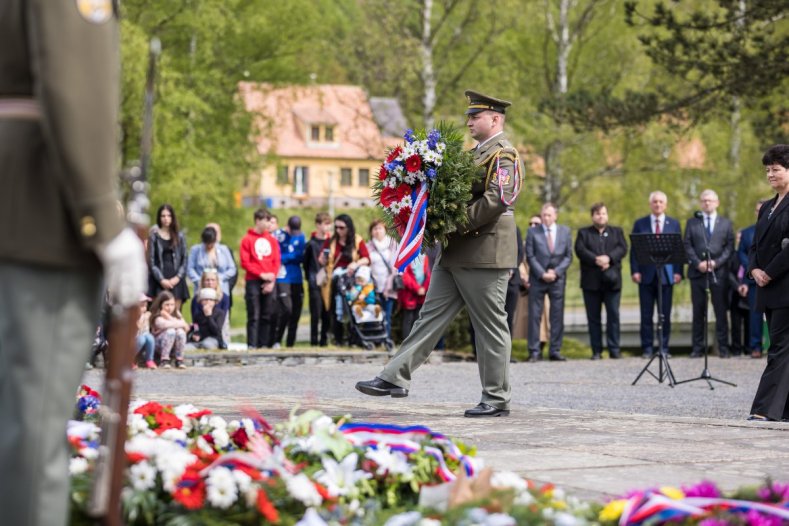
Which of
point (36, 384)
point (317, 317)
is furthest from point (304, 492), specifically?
point (317, 317)

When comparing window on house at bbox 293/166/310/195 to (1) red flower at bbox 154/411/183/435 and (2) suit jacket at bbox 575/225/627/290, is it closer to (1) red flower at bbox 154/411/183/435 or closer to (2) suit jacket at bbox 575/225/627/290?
(2) suit jacket at bbox 575/225/627/290

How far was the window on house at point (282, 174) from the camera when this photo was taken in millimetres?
42844

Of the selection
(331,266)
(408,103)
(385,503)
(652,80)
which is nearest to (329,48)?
(408,103)

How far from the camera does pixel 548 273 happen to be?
63.5ft

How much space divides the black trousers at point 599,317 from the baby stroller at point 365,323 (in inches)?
120

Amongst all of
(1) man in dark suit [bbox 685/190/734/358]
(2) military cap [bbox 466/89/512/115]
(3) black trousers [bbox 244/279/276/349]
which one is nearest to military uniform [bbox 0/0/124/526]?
(2) military cap [bbox 466/89/512/115]

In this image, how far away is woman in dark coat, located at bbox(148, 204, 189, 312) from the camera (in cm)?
1764

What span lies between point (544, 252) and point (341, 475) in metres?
14.9

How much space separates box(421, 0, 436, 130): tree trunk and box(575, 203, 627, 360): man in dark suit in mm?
14258

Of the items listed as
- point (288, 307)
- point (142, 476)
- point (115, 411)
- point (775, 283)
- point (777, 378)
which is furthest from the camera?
point (288, 307)

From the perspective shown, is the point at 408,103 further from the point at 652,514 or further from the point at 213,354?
the point at 652,514

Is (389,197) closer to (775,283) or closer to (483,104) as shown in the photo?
(483,104)

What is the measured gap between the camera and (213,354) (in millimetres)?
17266

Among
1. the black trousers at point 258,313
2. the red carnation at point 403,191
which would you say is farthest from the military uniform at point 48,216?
the black trousers at point 258,313
